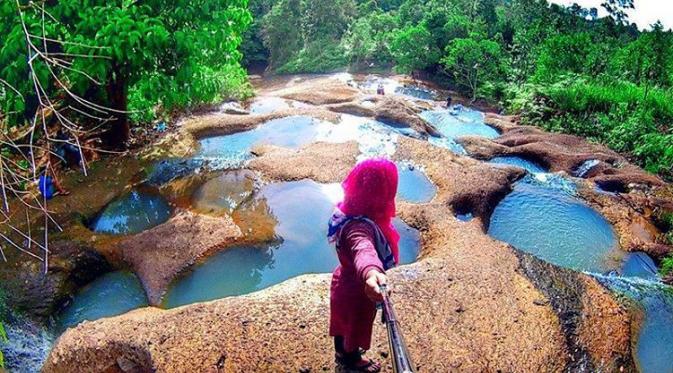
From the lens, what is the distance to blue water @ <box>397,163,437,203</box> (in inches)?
421

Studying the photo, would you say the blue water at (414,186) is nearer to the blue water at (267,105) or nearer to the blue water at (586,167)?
the blue water at (586,167)

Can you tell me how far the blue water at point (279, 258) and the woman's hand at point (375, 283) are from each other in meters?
5.32

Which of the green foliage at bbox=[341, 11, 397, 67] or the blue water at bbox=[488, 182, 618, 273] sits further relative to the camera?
the green foliage at bbox=[341, 11, 397, 67]

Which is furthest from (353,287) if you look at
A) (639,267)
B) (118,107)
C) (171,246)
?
(118,107)

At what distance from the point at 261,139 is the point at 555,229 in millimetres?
8131

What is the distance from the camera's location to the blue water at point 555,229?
9.40 m

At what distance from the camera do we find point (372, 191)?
3463mm

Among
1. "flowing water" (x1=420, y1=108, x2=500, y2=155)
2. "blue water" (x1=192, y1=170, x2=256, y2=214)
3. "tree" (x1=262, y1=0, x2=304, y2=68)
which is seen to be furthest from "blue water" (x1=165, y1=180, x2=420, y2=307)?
"tree" (x1=262, y1=0, x2=304, y2=68)

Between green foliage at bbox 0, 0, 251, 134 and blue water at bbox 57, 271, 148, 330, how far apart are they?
9.62ft

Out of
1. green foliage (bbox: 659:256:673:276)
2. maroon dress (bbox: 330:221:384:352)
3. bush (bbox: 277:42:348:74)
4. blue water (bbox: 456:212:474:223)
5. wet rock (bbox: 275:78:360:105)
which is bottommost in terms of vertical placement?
bush (bbox: 277:42:348:74)

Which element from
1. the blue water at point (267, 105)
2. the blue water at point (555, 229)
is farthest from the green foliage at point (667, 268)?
the blue water at point (267, 105)

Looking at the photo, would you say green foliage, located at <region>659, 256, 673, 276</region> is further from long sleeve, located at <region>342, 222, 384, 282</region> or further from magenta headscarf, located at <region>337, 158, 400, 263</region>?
Result: long sleeve, located at <region>342, 222, 384, 282</region>

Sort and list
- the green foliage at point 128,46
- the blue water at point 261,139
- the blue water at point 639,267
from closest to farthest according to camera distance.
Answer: the green foliage at point 128,46
the blue water at point 639,267
the blue water at point 261,139

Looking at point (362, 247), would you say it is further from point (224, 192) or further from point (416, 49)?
point (416, 49)
